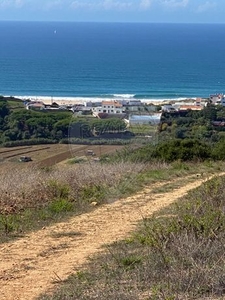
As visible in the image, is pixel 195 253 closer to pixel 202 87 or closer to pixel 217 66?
pixel 202 87

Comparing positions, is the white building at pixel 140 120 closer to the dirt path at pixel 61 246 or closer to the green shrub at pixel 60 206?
the dirt path at pixel 61 246

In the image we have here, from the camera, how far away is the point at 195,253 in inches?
197

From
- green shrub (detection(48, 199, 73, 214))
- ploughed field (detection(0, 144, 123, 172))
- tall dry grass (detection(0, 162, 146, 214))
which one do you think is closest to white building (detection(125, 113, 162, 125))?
ploughed field (detection(0, 144, 123, 172))

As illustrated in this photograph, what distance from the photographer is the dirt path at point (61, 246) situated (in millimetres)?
A: 5383

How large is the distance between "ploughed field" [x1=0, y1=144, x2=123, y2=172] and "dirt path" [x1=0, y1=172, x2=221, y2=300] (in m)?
0.96

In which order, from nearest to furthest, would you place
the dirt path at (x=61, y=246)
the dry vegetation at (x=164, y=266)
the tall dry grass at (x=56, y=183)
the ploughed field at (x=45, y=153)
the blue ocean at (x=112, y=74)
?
the dry vegetation at (x=164, y=266) < the dirt path at (x=61, y=246) < the tall dry grass at (x=56, y=183) < the ploughed field at (x=45, y=153) < the blue ocean at (x=112, y=74)

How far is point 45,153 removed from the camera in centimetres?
1772

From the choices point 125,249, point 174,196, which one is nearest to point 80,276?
point 125,249

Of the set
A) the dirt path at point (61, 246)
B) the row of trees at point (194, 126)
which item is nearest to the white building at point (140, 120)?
the dirt path at point (61, 246)

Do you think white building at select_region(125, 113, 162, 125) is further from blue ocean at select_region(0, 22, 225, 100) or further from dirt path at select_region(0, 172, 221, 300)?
blue ocean at select_region(0, 22, 225, 100)

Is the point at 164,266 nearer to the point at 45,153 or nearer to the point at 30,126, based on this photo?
the point at 45,153

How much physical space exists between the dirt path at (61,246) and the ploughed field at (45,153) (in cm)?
96

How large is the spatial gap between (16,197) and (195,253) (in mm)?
3937

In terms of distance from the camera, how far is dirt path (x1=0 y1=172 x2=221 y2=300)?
538 centimetres
